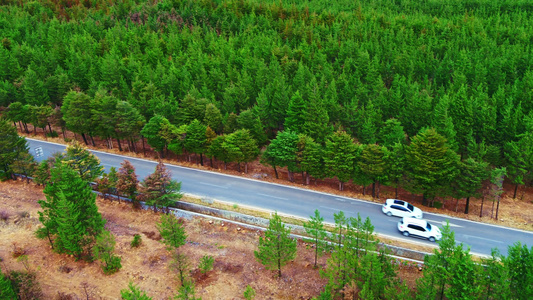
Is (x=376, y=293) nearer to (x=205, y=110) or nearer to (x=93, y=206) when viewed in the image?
(x=93, y=206)

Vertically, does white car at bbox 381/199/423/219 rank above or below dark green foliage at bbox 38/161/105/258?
below

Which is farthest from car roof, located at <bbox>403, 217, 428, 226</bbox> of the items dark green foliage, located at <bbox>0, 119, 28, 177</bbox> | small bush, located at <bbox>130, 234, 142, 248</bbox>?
dark green foliage, located at <bbox>0, 119, 28, 177</bbox>

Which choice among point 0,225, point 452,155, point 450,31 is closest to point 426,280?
point 452,155

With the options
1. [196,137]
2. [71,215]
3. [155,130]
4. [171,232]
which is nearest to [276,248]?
[171,232]

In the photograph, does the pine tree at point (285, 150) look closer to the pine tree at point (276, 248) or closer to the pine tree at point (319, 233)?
the pine tree at point (319, 233)

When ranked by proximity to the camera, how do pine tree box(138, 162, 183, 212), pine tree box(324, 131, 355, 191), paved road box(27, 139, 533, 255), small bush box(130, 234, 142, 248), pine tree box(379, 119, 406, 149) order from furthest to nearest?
pine tree box(379, 119, 406, 149) < pine tree box(324, 131, 355, 191) < pine tree box(138, 162, 183, 212) < paved road box(27, 139, 533, 255) < small bush box(130, 234, 142, 248)

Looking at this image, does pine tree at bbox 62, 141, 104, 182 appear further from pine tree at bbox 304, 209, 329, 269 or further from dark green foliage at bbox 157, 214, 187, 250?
pine tree at bbox 304, 209, 329, 269

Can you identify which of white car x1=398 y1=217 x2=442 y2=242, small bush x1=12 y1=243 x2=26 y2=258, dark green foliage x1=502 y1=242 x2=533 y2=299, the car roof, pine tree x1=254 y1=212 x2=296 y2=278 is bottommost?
small bush x1=12 y1=243 x2=26 y2=258
